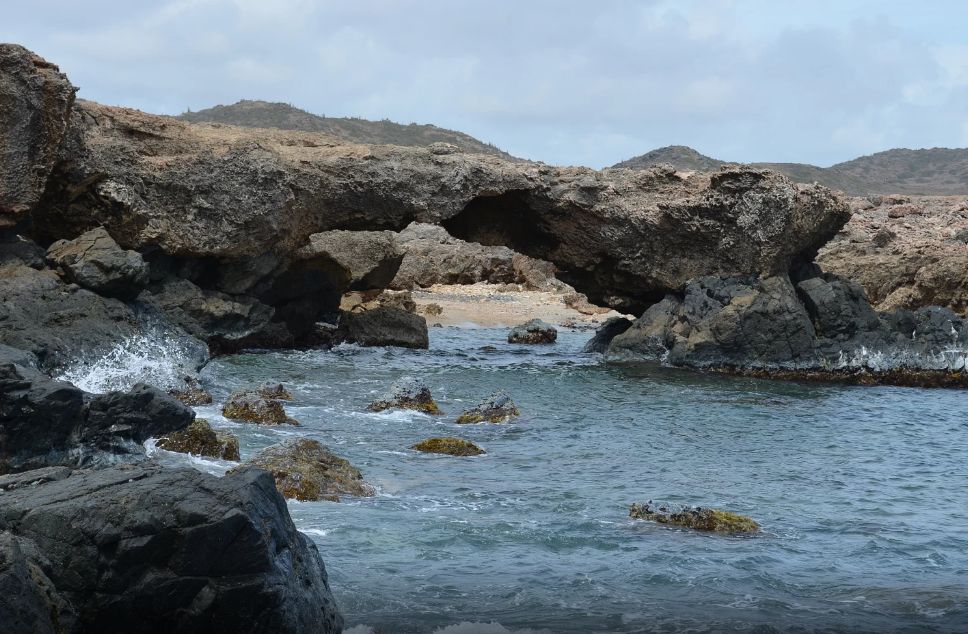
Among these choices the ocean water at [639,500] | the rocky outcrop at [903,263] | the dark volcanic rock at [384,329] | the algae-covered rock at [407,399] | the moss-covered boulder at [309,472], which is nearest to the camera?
the ocean water at [639,500]

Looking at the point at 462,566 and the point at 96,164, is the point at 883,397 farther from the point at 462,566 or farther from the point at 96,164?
the point at 96,164

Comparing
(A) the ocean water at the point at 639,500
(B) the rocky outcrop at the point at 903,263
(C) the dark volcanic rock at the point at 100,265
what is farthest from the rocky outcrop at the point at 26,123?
(B) the rocky outcrop at the point at 903,263

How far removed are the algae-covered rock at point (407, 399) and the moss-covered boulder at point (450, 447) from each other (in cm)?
322

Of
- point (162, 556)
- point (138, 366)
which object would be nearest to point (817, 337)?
point (138, 366)

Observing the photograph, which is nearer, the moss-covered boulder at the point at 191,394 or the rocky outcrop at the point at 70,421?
the rocky outcrop at the point at 70,421

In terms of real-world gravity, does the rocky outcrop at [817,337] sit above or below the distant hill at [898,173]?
below

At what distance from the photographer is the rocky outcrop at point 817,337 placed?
23969mm

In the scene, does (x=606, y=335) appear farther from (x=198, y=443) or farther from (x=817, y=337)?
(x=198, y=443)

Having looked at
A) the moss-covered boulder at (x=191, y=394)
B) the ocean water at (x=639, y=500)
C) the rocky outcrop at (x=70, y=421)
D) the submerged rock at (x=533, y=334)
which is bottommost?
the ocean water at (x=639, y=500)

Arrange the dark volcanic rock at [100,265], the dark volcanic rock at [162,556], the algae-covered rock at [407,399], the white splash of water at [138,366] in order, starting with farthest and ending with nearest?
the dark volcanic rock at [100,265] → the algae-covered rock at [407,399] → the white splash of water at [138,366] → the dark volcanic rock at [162,556]

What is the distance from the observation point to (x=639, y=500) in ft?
40.7

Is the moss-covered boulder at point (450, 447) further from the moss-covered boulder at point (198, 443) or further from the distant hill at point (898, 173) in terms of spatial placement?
the distant hill at point (898, 173)

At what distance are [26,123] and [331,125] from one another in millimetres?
87529

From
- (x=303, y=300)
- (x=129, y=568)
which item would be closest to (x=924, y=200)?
(x=303, y=300)
